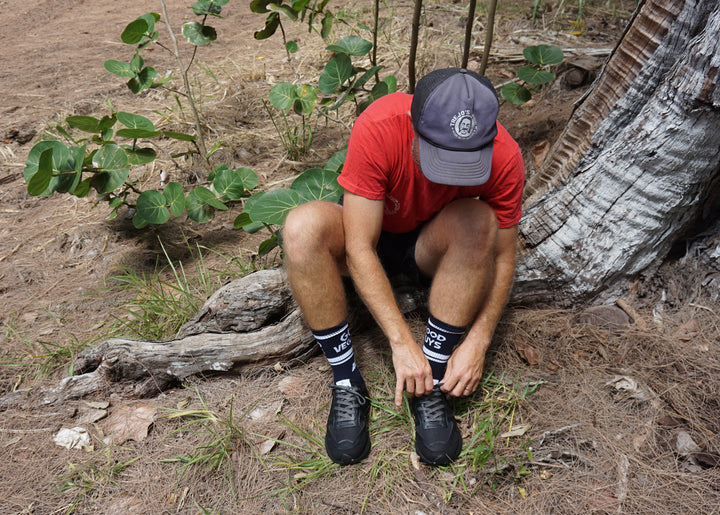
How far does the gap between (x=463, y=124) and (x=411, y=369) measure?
77 centimetres

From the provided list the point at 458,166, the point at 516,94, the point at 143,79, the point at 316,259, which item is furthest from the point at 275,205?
the point at 516,94

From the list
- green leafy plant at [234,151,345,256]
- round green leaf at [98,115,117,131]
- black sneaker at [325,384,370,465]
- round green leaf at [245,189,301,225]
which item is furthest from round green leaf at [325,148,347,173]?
round green leaf at [98,115,117,131]

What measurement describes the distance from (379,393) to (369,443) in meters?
0.21

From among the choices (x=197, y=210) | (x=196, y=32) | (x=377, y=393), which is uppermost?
(x=196, y=32)

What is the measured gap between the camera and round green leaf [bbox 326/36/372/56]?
8.00 feet

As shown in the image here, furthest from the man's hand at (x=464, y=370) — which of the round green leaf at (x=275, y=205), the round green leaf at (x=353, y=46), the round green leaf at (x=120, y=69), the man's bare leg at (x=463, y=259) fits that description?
the round green leaf at (x=120, y=69)

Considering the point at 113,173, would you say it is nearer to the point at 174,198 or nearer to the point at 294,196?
the point at 174,198

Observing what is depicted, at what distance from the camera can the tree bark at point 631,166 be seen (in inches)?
59.3

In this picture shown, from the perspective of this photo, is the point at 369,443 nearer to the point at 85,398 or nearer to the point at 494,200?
the point at 494,200

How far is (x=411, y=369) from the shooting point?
159cm

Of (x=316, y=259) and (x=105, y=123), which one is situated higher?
(x=105, y=123)

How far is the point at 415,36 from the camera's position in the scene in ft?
8.34

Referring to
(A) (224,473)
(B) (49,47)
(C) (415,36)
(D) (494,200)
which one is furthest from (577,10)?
(B) (49,47)

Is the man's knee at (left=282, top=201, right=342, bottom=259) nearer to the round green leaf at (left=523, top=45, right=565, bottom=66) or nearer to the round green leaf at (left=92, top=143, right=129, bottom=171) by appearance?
the round green leaf at (left=92, top=143, right=129, bottom=171)
